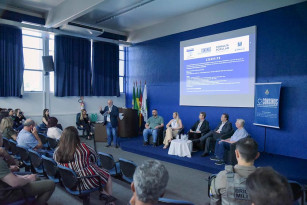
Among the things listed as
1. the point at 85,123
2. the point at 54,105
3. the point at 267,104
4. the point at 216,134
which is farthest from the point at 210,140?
the point at 54,105

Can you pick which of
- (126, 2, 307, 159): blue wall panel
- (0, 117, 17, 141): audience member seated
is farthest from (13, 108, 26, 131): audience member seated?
(126, 2, 307, 159): blue wall panel

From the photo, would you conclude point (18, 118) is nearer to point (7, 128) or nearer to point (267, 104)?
point (7, 128)

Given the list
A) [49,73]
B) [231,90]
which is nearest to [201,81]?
[231,90]

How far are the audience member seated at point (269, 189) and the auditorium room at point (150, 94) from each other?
578mm

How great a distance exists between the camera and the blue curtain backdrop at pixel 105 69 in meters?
Answer: 9.12

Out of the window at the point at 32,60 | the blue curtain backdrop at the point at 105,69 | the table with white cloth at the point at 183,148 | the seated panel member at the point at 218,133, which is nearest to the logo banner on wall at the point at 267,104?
the seated panel member at the point at 218,133

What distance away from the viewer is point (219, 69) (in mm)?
6504

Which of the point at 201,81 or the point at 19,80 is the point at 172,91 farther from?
the point at 19,80

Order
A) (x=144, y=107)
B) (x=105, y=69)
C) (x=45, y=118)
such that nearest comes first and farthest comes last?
(x=45, y=118)
(x=144, y=107)
(x=105, y=69)

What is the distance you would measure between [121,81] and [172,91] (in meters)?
2.99

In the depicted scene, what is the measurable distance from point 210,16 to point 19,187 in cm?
660

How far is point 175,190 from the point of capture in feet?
11.9

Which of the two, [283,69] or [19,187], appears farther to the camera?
[283,69]

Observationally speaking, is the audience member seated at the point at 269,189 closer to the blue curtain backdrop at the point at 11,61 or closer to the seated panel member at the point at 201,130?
the seated panel member at the point at 201,130
